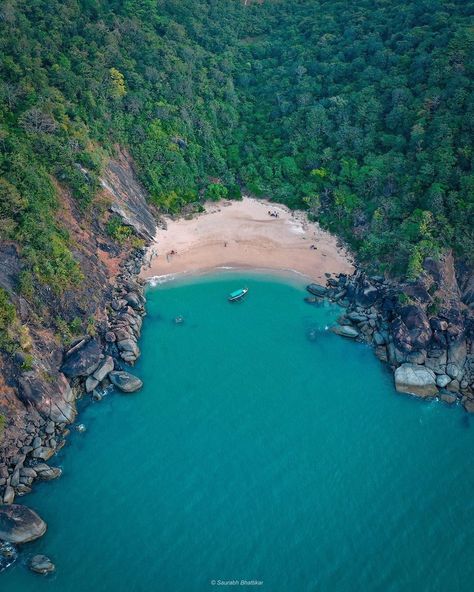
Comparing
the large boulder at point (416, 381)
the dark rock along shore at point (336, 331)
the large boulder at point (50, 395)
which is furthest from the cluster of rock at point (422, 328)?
the large boulder at point (50, 395)

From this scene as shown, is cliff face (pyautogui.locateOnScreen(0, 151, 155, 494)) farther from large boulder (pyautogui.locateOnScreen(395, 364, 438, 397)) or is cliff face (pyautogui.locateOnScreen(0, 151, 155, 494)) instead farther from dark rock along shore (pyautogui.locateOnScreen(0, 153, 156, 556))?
large boulder (pyautogui.locateOnScreen(395, 364, 438, 397))

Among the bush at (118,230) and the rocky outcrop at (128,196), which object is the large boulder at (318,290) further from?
the bush at (118,230)

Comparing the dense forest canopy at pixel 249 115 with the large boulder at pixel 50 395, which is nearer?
the large boulder at pixel 50 395

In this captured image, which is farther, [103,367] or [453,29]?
[453,29]

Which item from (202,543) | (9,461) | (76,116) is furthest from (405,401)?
(76,116)

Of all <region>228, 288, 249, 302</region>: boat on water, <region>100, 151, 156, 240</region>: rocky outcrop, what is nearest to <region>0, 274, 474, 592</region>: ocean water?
<region>228, 288, 249, 302</region>: boat on water

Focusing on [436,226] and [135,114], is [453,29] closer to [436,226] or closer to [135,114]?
[436,226]
